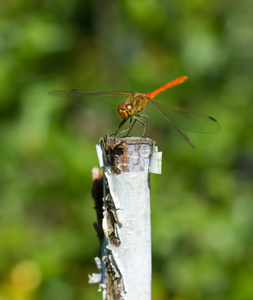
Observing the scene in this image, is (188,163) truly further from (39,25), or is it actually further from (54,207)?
(39,25)

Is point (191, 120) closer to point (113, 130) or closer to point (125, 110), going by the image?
point (125, 110)

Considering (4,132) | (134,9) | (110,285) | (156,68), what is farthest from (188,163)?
(110,285)

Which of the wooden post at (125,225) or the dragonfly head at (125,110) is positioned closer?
the wooden post at (125,225)

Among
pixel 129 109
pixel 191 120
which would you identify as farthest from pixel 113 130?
pixel 129 109

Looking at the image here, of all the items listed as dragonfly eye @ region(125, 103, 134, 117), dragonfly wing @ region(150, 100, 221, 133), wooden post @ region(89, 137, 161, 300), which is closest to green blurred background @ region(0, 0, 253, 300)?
dragonfly wing @ region(150, 100, 221, 133)

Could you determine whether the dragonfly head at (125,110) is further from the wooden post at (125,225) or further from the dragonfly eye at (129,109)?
the wooden post at (125,225)

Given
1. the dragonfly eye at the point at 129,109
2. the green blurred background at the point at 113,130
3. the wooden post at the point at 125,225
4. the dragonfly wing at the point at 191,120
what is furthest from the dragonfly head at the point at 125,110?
the green blurred background at the point at 113,130
